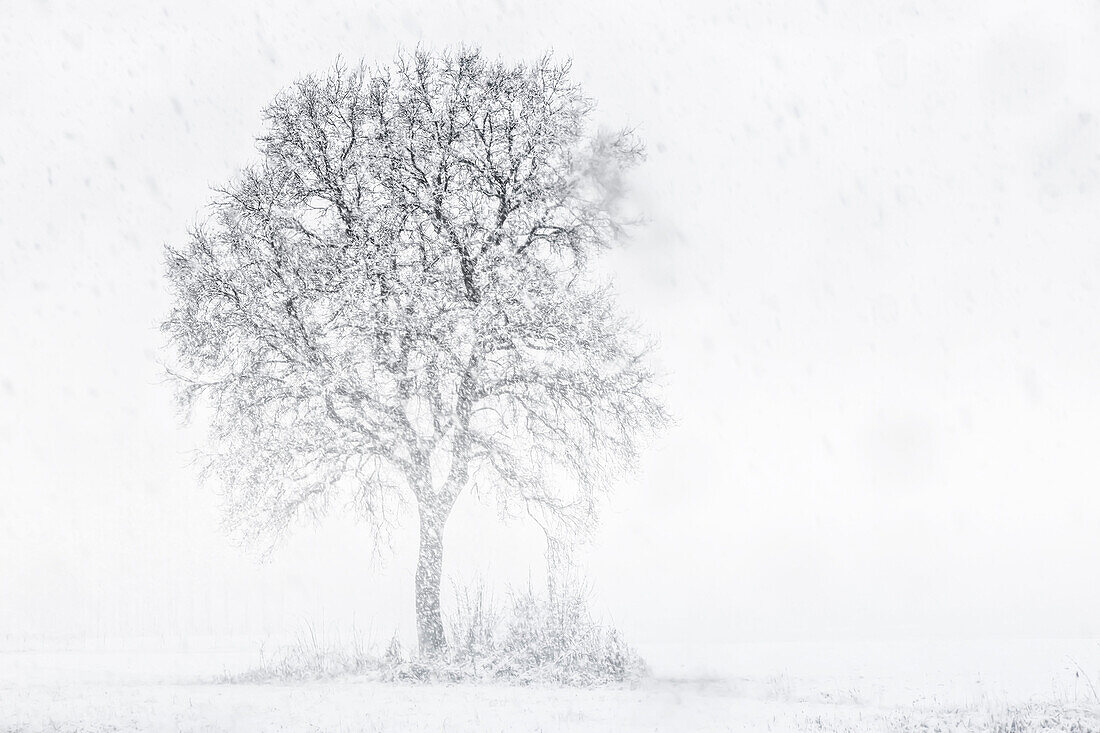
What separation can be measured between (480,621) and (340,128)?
11.6 metres

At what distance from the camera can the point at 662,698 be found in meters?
17.4

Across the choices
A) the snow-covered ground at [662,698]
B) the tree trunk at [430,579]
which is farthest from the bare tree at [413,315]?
the snow-covered ground at [662,698]

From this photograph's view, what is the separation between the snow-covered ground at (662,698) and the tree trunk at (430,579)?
2.34 m

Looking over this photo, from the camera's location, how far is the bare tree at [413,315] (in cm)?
2158

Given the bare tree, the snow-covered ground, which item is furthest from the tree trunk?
the snow-covered ground

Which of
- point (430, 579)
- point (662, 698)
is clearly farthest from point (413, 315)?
point (662, 698)

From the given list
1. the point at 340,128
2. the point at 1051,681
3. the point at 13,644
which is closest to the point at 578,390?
the point at 340,128

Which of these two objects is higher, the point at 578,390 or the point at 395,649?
the point at 578,390

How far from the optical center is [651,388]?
75.4 feet

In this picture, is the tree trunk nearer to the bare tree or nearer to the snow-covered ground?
the bare tree

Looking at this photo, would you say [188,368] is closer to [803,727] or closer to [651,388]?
[651,388]

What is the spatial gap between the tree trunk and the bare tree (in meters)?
0.04

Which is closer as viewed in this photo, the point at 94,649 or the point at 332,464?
the point at 332,464

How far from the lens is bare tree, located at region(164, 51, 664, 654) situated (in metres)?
21.6
